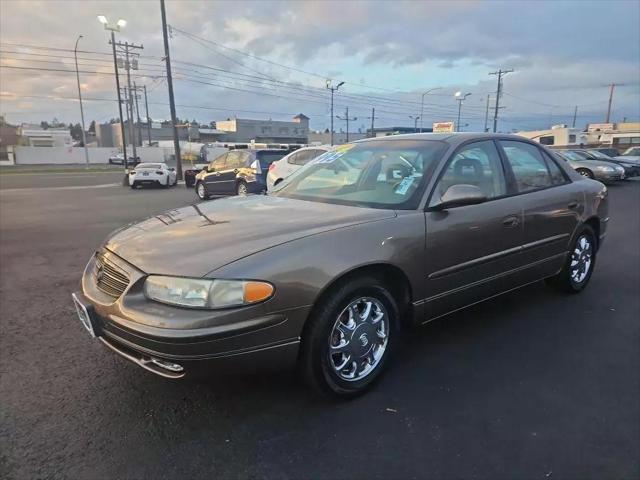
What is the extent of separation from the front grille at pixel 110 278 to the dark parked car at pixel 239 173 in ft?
36.4

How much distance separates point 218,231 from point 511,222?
227 centimetres

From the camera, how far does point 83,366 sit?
3178 millimetres

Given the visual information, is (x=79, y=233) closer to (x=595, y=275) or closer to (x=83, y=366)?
(x=83, y=366)

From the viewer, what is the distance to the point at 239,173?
1466 centimetres

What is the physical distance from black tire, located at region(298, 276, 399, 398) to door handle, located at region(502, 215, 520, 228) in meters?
1.25

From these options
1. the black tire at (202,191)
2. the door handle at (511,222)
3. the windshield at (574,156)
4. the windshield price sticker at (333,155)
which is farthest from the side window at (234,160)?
the windshield at (574,156)

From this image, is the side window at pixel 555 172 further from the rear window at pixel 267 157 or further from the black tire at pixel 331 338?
the rear window at pixel 267 157

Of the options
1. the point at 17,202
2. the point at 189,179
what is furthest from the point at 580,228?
the point at 189,179

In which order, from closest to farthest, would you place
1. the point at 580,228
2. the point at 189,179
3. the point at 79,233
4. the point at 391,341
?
the point at 391,341 < the point at 580,228 < the point at 79,233 < the point at 189,179

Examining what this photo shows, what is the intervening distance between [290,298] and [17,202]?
15112 mm

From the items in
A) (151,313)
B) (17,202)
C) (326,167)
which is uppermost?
(326,167)

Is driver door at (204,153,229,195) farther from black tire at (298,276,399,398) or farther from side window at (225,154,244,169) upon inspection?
black tire at (298,276,399,398)

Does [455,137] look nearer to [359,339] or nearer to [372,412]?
[359,339]

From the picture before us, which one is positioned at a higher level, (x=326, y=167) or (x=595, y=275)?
(x=326, y=167)
